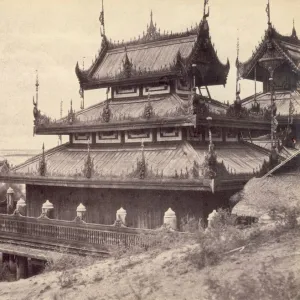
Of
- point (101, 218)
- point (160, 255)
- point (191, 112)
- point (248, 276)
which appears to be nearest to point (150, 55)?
point (191, 112)

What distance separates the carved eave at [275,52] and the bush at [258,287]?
2386cm

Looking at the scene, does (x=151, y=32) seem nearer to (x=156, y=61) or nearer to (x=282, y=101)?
(x=156, y=61)

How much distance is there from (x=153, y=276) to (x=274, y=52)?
24.4m

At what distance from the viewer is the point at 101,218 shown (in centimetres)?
2422

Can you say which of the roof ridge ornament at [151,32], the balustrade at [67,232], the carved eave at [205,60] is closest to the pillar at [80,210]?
the balustrade at [67,232]

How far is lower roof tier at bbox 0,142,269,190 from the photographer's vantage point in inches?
823

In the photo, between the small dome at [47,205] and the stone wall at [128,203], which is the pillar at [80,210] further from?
the small dome at [47,205]

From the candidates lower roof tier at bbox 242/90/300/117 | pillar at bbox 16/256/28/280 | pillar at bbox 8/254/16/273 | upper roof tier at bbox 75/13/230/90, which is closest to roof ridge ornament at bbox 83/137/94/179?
pillar at bbox 16/256/28/280

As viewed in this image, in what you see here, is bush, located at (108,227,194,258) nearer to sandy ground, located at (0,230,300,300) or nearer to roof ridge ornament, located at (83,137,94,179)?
sandy ground, located at (0,230,300,300)

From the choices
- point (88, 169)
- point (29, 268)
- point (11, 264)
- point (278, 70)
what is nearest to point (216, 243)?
point (88, 169)

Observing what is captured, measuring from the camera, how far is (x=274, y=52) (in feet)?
113

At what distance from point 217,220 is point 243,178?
4.31 metres

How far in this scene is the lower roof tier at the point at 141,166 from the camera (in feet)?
68.6

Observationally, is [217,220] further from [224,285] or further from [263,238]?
[224,285]
